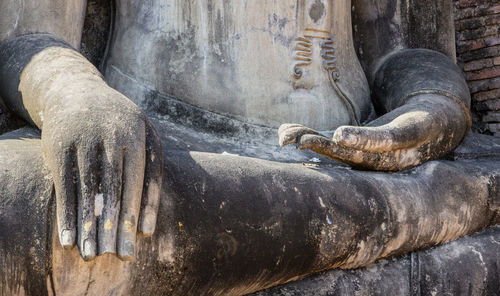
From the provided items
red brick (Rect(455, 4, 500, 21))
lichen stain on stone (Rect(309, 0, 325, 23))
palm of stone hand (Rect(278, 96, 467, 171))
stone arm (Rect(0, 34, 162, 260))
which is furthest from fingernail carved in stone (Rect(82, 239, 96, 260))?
red brick (Rect(455, 4, 500, 21))

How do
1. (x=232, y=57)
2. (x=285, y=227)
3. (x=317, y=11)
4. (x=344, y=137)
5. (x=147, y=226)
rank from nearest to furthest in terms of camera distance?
(x=147, y=226) → (x=285, y=227) → (x=344, y=137) → (x=232, y=57) → (x=317, y=11)

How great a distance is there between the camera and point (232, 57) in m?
2.59

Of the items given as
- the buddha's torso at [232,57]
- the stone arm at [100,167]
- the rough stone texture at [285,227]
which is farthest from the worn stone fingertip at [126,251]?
the buddha's torso at [232,57]

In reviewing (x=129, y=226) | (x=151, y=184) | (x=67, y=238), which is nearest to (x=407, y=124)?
(x=151, y=184)

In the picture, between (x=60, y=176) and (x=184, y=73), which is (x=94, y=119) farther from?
(x=184, y=73)

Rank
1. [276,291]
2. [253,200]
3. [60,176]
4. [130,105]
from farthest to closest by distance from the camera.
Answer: [276,291] < [253,200] < [130,105] < [60,176]

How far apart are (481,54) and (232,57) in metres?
1.83

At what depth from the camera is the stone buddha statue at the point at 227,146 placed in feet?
4.97

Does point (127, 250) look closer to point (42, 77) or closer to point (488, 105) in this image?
point (42, 77)

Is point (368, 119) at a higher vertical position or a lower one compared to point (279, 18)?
lower

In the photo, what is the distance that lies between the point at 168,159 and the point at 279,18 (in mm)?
1096

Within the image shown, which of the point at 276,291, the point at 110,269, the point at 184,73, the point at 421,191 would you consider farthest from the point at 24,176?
the point at 421,191

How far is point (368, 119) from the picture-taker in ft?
9.55

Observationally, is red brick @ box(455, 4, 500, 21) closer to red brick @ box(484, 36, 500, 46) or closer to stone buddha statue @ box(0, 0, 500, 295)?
red brick @ box(484, 36, 500, 46)
